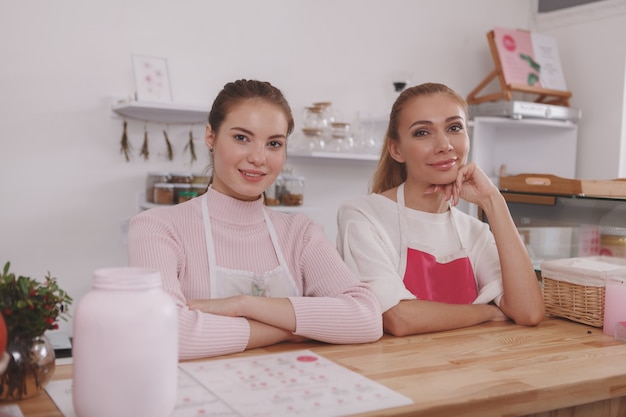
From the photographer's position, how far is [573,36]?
Result: 14.7 feet

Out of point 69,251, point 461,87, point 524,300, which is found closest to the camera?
point 524,300

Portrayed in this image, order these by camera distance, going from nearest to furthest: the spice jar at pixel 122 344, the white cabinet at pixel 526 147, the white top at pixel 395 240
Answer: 1. the spice jar at pixel 122 344
2. the white top at pixel 395 240
3. the white cabinet at pixel 526 147

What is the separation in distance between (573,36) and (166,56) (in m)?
2.63

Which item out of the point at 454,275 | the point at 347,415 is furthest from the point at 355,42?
the point at 347,415

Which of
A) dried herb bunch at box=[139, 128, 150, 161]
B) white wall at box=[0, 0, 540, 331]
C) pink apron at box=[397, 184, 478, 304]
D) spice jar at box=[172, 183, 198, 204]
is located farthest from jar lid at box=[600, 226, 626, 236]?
dried herb bunch at box=[139, 128, 150, 161]

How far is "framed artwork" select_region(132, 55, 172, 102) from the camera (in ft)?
11.0

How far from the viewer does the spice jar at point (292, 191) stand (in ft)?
11.9

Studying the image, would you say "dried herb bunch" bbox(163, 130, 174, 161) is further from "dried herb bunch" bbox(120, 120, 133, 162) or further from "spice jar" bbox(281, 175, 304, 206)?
"spice jar" bbox(281, 175, 304, 206)

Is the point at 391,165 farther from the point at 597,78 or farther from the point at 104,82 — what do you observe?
the point at 597,78

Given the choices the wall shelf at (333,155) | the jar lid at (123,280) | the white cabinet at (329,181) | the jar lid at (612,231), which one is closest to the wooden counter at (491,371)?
the jar lid at (123,280)

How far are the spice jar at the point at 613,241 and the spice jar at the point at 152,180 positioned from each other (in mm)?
2018

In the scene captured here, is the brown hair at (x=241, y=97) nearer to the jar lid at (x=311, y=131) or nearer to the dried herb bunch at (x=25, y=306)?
the dried herb bunch at (x=25, y=306)

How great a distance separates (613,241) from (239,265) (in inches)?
48.9

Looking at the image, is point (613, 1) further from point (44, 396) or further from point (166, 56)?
point (44, 396)
